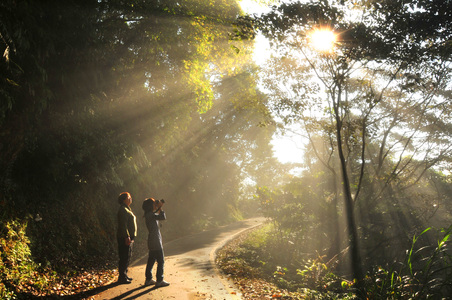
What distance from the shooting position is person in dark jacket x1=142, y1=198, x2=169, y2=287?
22.0 ft

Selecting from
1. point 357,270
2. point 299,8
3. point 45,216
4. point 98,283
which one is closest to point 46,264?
point 98,283

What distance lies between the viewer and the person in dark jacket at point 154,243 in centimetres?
672

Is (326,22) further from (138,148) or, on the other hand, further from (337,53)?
(138,148)

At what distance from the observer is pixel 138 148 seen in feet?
40.1

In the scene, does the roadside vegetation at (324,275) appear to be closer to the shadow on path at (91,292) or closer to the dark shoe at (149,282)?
the dark shoe at (149,282)

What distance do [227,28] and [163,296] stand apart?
35.4 feet

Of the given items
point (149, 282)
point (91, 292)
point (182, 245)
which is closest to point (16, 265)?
point (91, 292)

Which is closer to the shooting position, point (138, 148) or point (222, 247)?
point (138, 148)

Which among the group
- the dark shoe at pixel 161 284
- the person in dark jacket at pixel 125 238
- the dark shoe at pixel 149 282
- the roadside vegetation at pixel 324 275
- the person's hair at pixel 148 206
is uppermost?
the person's hair at pixel 148 206

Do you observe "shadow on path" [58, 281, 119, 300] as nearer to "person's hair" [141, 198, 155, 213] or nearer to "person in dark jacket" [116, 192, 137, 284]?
"person in dark jacket" [116, 192, 137, 284]

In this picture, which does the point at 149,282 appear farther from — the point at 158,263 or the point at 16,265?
the point at 16,265

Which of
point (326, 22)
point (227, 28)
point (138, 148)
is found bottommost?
point (138, 148)

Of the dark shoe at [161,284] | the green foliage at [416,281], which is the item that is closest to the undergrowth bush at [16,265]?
the dark shoe at [161,284]

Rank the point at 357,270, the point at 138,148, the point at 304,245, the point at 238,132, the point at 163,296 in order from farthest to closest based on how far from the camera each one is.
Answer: the point at 238,132 < the point at 304,245 < the point at 138,148 < the point at 357,270 < the point at 163,296
